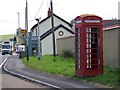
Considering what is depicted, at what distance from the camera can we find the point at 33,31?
82.6 m

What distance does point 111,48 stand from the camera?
23.9m

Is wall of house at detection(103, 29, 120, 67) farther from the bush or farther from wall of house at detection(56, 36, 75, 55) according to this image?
the bush

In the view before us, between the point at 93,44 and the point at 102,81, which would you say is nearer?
the point at 102,81

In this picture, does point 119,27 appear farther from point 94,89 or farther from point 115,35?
point 94,89

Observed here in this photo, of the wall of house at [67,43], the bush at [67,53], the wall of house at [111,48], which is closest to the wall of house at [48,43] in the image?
the wall of house at [67,43]

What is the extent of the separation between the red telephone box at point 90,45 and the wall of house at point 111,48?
2.16 m

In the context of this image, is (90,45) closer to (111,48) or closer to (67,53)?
(111,48)

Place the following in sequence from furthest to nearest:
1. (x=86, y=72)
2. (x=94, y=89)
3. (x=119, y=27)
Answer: (x=119, y=27) → (x=86, y=72) → (x=94, y=89)

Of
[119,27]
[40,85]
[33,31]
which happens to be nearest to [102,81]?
[40,85]

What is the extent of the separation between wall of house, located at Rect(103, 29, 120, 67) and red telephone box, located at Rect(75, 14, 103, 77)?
7.08 ft

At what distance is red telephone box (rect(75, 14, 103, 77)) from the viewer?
2048cm

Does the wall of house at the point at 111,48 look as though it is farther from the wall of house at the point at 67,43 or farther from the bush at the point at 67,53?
the bush at the point at 67,53

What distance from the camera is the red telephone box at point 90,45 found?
67.2ft

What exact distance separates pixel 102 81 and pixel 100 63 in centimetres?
291
